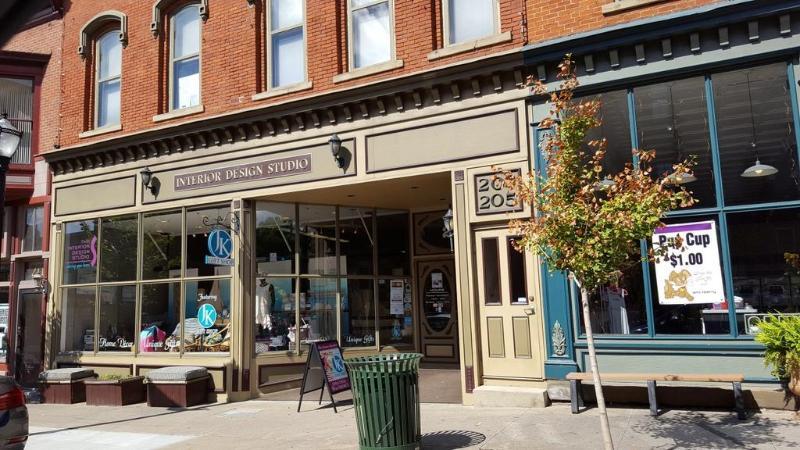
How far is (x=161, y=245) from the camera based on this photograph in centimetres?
1252

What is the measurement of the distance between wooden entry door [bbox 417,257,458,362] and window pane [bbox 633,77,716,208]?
5.31 m

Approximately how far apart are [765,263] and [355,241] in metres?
7.26

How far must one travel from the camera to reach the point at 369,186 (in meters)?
10.7

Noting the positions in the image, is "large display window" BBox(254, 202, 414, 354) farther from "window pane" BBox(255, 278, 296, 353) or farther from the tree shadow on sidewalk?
the tree shadow on sidewalk

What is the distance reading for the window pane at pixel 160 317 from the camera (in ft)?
40.0

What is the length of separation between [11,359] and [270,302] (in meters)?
6.95

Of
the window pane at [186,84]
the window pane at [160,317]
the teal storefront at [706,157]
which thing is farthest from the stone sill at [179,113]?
the teal storefront at [706,157]

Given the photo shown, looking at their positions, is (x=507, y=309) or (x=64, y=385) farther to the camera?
(x=64, y=385)

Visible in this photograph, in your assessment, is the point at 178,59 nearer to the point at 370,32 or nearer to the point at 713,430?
the point at 370,32

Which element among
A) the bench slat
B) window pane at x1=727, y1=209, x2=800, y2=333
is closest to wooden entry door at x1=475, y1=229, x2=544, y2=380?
the bench slat

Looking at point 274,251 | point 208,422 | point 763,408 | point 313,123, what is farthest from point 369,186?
point 763,408

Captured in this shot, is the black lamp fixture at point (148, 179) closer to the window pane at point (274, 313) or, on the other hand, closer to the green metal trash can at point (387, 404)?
the window pane at point (274, 313)

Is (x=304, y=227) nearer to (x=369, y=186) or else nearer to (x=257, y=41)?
(x=369, y=186)

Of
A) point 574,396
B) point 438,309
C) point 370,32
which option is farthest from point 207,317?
point 574,396
